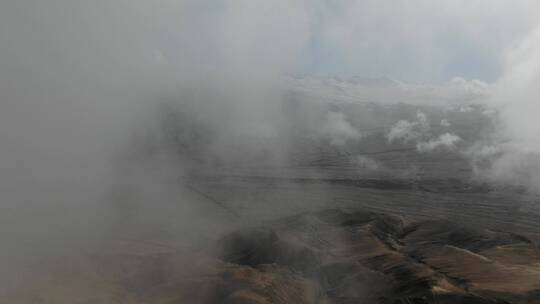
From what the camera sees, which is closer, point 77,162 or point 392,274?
point 392,274

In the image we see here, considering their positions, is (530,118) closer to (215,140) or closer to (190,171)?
(215,140)

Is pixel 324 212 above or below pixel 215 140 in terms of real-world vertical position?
below

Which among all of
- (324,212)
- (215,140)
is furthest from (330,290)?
(215,140)

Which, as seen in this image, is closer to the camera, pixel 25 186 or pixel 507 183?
pixel 25 186

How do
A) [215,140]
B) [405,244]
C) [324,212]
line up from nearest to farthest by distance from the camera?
[405,244], [324,212], [215,140]

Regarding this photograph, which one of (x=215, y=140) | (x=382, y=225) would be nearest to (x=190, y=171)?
(x=215, y=140)

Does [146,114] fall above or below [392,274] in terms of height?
above

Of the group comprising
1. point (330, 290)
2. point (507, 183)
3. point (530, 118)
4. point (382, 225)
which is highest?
point (530, 118)

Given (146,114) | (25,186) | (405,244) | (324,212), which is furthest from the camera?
(146,114)

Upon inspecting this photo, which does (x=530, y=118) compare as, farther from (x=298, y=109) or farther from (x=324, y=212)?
(x=324, y=212)
